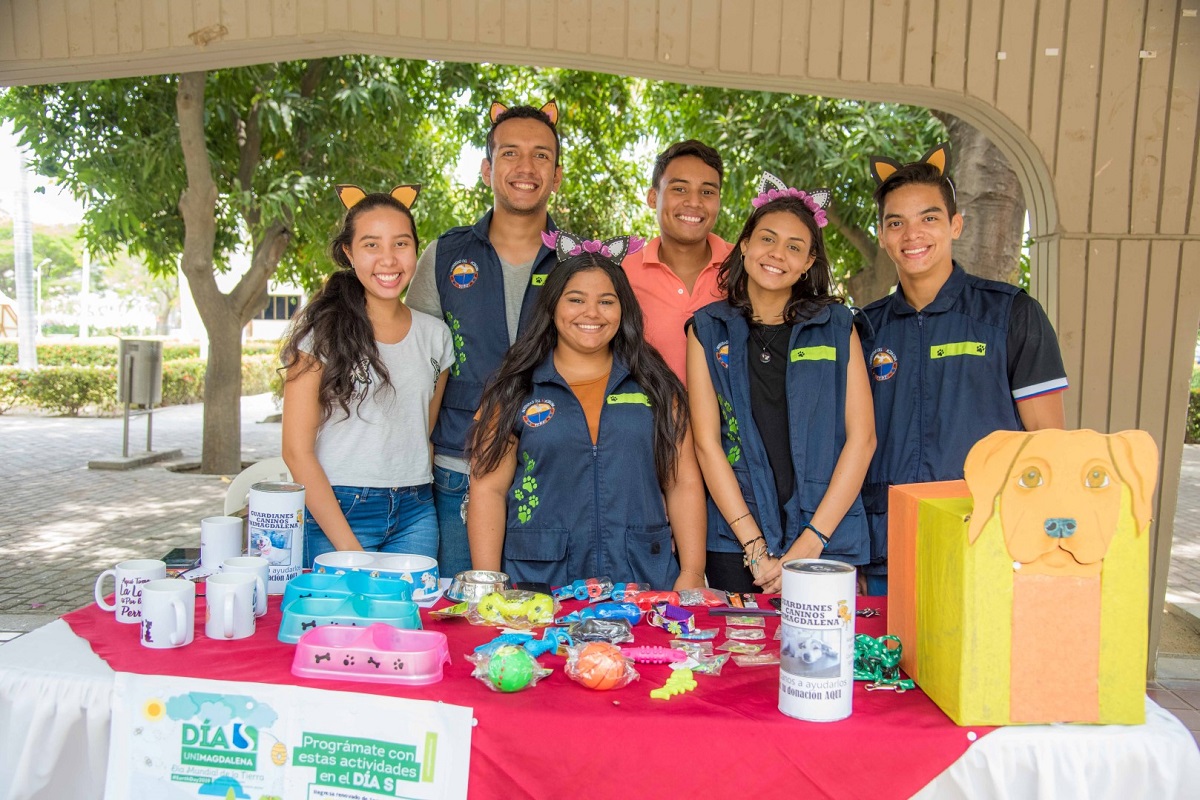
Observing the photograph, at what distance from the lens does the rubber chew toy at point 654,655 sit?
1.83 metres

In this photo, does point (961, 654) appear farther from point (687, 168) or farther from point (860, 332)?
point (687, 168)

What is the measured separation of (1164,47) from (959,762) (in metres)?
3.22

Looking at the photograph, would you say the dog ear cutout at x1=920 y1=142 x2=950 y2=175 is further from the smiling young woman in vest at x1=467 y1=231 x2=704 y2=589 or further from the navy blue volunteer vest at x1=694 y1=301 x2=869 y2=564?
the smiling young woman in vest at x1=467 y1=231 x2=704 y2=589

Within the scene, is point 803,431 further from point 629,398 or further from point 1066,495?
point 1066,495

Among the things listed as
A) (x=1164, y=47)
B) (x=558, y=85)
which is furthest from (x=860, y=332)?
(x=558, y=85)

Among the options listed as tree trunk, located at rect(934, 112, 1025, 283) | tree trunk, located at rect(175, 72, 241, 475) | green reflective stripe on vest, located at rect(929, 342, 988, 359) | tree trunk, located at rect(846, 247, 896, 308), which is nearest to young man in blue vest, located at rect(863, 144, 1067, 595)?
green reflective stripe on vest, located at rect(929, 342, 988, 359)

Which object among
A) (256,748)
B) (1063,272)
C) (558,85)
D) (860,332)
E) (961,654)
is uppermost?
(558,85)

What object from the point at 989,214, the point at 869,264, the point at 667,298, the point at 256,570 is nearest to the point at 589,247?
the point at 667,298

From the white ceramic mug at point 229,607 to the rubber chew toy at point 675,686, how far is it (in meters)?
0.83

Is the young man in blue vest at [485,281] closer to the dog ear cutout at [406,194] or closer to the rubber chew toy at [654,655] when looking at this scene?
the dog ear cutout at [406,194]

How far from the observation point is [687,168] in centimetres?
340

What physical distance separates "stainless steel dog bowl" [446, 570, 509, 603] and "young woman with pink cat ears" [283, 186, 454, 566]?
0.62m

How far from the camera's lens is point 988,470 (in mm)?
1521

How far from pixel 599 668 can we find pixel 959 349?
61.2 inches
